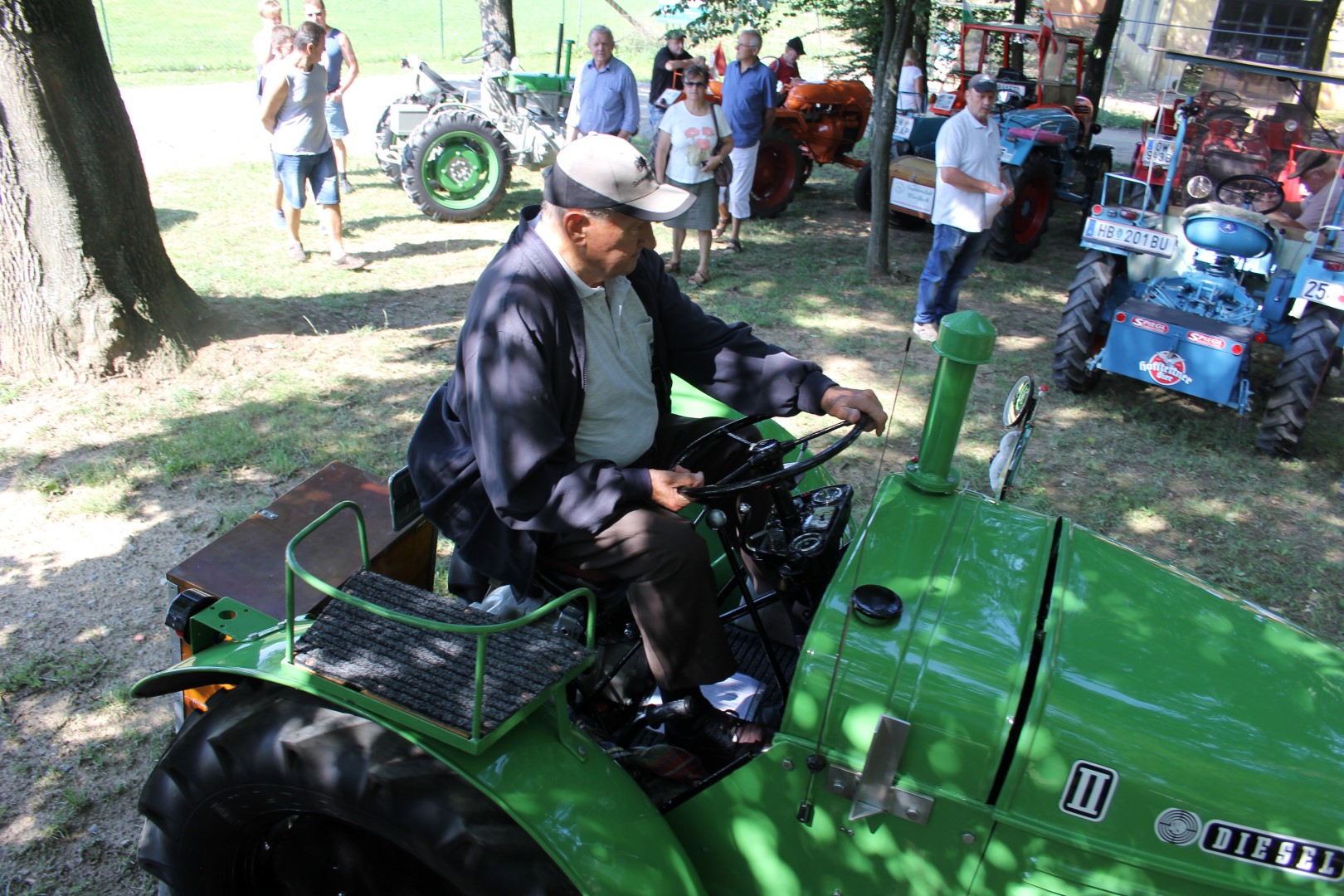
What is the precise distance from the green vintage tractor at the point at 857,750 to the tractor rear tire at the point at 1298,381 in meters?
3.77

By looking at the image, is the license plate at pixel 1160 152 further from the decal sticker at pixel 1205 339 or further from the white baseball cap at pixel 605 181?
the white baseball cap at pixel 605 181

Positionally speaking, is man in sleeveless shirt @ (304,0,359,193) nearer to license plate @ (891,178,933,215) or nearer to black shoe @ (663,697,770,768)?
license plate @ (891,178,933,215)

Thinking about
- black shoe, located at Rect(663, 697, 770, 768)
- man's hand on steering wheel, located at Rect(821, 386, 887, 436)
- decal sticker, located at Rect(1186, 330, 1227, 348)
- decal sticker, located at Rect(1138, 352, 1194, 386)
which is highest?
Answer: man's hand on steering wheel, located at Rect(821, 386, 887, 436)

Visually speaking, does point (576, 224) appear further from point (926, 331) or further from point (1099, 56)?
point (1099, 56)

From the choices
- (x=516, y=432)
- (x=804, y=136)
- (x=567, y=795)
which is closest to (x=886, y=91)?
(x=804, y=136)

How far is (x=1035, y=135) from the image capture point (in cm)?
941

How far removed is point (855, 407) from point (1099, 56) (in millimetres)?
11857

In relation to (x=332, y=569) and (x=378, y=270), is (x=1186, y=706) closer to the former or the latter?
(x=332, y=569)

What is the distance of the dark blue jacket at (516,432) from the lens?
2.14 meters

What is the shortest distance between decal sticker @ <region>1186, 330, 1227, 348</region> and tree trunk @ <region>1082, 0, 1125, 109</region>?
7833 millimetres

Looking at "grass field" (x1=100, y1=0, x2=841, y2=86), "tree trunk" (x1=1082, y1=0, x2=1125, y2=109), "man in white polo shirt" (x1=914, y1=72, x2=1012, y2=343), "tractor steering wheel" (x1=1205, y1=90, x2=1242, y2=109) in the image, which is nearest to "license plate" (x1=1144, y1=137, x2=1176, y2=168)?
"tractor steering wheel" (x1=1205, y1=90, x2=1242, y2=109)

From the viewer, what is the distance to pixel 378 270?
7547 millimetres

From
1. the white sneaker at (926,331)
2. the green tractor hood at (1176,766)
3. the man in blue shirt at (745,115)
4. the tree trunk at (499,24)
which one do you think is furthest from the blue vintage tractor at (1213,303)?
the tree trunk at (499,24)

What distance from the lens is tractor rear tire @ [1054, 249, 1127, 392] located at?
238 inches
